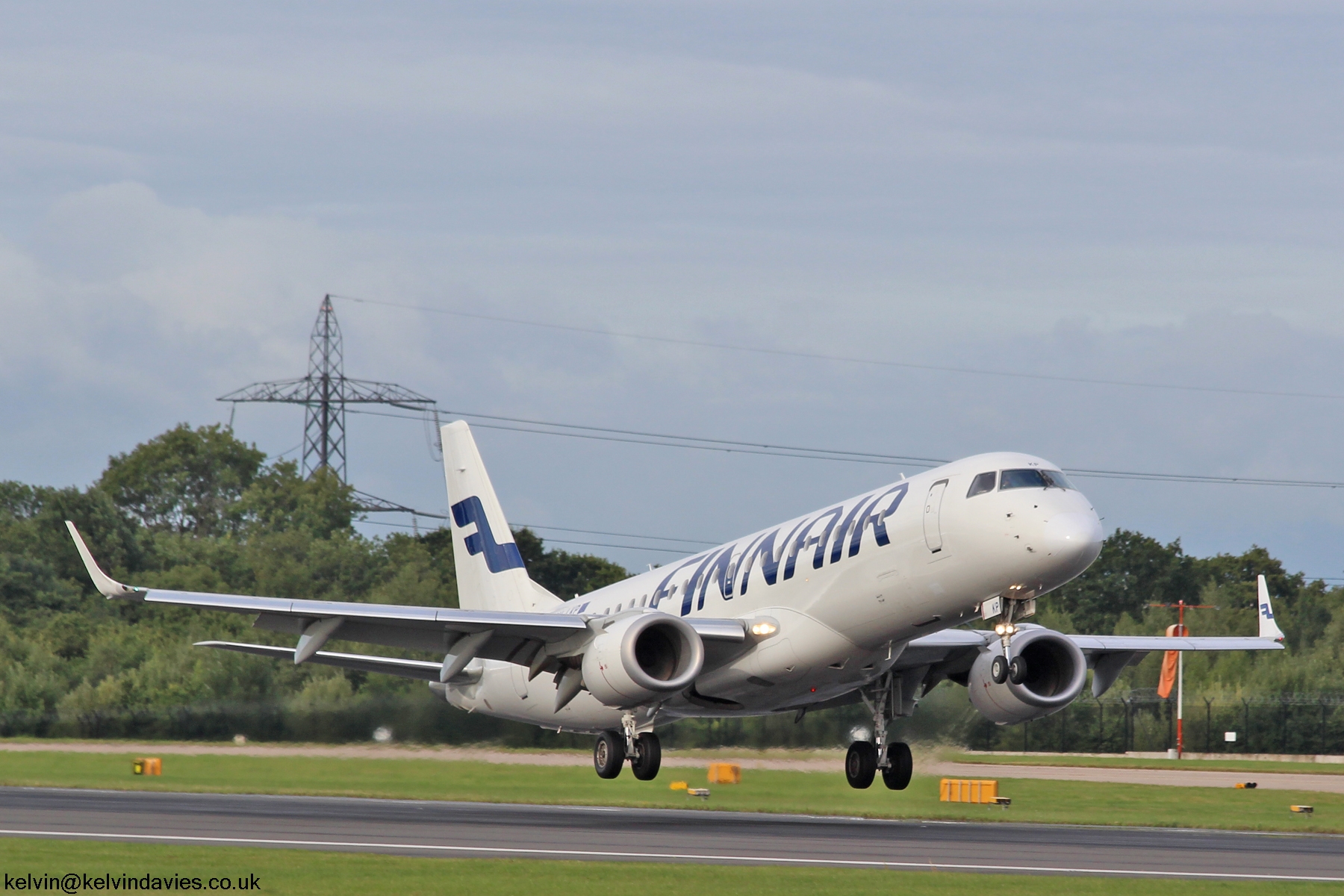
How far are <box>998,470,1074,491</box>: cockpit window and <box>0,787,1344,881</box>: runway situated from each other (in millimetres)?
5709

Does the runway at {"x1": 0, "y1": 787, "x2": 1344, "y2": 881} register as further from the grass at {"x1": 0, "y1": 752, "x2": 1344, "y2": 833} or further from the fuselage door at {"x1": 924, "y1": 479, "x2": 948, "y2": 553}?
the fuselage door at {"x1": 924, "y1": 479, "x2": 948, "y2": 553}

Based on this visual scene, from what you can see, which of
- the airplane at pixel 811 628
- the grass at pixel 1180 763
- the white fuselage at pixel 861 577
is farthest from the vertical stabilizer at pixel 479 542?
the grass at pixel 1180 763

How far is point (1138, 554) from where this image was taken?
333 feet

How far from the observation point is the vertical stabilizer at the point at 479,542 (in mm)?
39156

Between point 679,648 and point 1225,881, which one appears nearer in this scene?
point 1225,881

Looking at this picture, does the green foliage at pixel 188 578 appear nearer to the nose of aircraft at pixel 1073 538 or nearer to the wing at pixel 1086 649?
the wing at pixel 1086 649

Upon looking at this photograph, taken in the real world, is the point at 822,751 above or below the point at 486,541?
below

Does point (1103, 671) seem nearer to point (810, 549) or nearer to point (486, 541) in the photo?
point (810, 549)

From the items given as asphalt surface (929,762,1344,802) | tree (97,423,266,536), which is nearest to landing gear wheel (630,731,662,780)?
asphalt surface (929,762,1344,802)

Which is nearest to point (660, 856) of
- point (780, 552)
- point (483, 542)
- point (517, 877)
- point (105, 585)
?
point (517, 877)

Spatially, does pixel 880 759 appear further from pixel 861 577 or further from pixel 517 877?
pixel 517 877

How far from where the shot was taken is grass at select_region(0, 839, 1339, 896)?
795 inches

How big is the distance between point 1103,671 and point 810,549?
1050 cm

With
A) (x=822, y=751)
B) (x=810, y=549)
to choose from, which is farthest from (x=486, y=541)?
(x=810, y=549)
